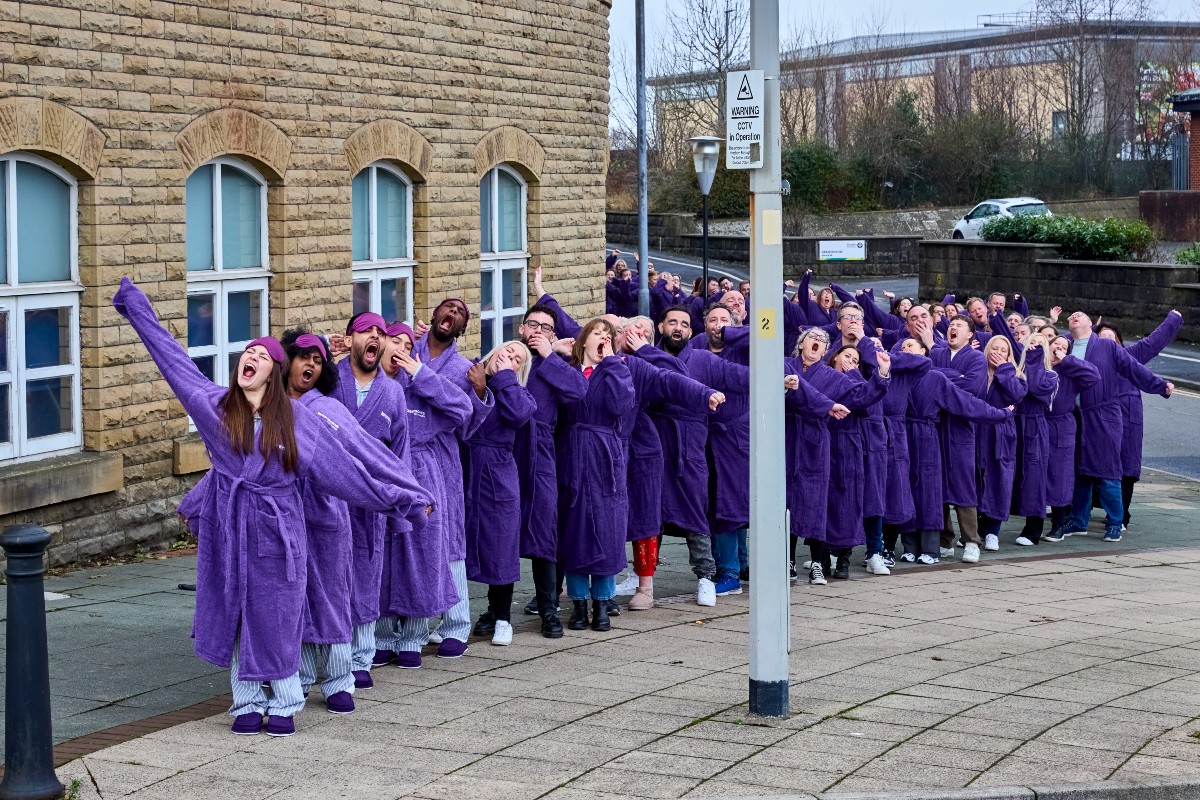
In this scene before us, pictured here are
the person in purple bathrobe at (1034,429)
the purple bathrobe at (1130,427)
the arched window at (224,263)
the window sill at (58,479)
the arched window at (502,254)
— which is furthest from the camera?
the arched window at (502,254)

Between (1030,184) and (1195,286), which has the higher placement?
(1030,184)

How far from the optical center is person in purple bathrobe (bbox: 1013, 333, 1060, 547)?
44.0 feet

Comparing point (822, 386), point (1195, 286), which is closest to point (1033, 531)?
point (822, 386)

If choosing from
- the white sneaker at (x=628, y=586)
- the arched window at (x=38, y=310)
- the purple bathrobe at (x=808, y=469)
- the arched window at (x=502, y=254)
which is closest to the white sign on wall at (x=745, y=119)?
the purple bathrobe at (x=808, y=469)

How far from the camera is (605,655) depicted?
8.90m

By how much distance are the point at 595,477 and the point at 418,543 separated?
1383 mm

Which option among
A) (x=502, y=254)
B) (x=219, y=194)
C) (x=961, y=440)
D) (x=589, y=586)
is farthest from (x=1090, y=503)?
(x=219, y=194)

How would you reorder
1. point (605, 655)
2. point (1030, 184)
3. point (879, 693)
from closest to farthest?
point (879, 693) < point (605, 655) < point (1030, 184)

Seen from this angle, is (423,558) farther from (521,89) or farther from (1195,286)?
(1195,286)

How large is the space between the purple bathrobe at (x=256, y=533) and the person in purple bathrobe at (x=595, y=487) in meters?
2.21

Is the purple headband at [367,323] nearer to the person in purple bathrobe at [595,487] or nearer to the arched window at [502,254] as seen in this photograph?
the person in purple bathrobe at [595,487]

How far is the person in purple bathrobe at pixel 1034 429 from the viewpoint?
1341 centimetres

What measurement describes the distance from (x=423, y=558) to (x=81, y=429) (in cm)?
393

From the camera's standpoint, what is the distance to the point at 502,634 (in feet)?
30.0
